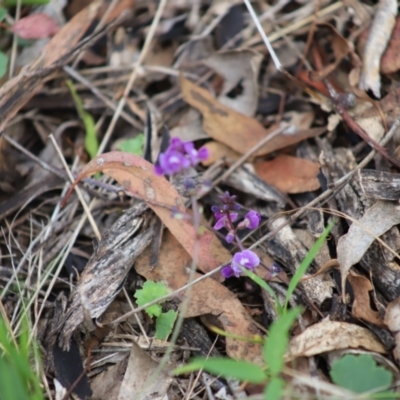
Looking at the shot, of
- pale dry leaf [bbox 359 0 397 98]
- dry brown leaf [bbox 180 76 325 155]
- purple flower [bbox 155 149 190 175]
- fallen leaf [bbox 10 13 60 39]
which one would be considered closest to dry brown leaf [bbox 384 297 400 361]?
purple flower [bbox 155 149 190 175]

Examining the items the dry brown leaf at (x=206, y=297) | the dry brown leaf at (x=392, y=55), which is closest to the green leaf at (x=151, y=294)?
the dry brown leaf at (x=206, y=297)

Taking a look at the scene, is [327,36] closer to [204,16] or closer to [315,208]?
[204,16]

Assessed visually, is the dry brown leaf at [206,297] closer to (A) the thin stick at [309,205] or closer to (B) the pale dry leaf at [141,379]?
(A) the thin stick at [309,205]

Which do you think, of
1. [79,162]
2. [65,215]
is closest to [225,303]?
[65,215]

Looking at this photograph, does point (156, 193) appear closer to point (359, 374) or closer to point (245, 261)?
point (245, 261)

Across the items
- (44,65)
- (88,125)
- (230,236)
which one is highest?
(44,65)

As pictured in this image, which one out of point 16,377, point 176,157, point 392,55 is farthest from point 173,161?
point 392,55

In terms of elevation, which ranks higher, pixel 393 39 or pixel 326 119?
pixel 393 39

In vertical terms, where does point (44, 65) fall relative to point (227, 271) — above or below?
above
